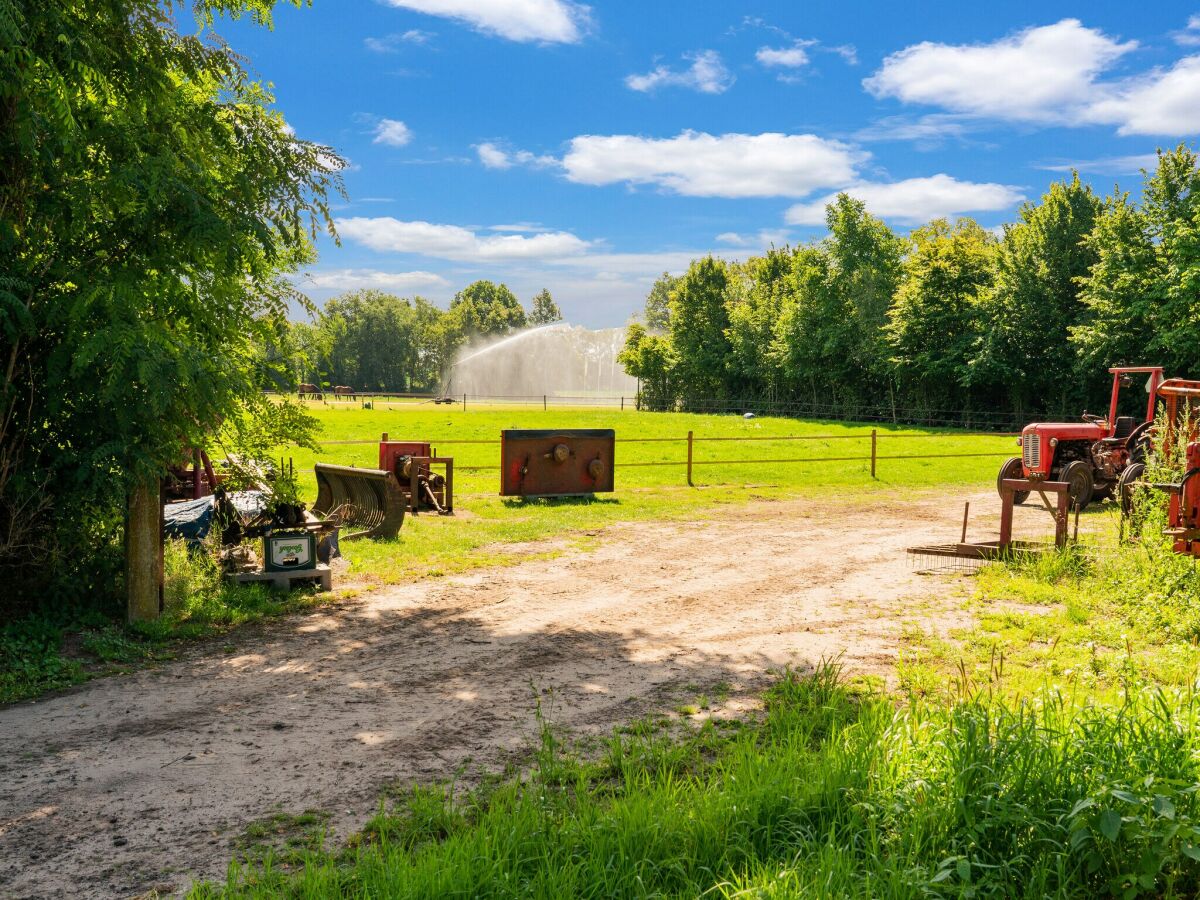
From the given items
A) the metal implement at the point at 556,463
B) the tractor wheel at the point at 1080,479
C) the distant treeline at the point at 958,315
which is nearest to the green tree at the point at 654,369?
the distant treeline at the point at 958,315

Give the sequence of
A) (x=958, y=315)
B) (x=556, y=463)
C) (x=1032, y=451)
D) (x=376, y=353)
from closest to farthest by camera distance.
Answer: (x=1032, y=451) < (x=556, y=463) < (x=958, y=315) < (x=376, y=353)

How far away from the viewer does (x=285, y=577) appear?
9.11 m

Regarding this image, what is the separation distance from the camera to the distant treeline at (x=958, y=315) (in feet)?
119

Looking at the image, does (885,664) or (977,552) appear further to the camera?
(977,552)

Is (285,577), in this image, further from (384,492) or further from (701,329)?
(701,329)

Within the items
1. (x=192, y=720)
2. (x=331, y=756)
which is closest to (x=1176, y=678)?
(x=331, y=756)

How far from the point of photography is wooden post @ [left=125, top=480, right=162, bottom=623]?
304 inches

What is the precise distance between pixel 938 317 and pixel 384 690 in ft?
154

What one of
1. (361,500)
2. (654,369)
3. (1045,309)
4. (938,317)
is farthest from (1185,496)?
(654,369)

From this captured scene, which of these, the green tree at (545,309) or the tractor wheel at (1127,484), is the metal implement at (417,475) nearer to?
the tractor wheel at (1127,484)

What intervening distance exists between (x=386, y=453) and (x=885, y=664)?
10025mm

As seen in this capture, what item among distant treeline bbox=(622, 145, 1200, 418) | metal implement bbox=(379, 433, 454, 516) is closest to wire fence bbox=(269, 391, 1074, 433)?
distant treeline bbox=(622, 145, 1200, 418)

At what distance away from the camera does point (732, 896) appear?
3.31 metres

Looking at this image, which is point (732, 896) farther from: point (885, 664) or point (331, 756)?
point (885, 664)
